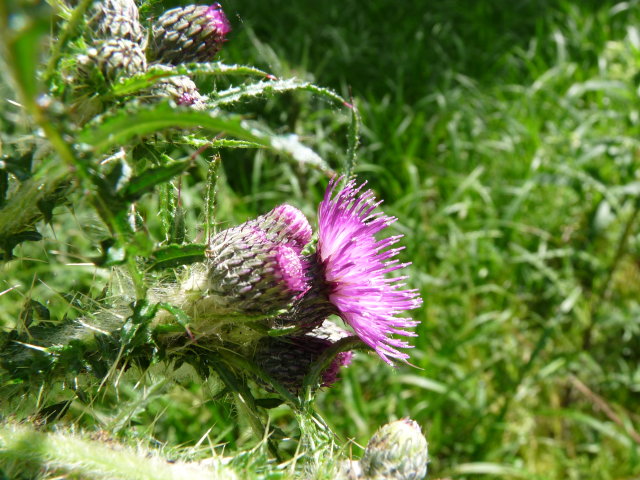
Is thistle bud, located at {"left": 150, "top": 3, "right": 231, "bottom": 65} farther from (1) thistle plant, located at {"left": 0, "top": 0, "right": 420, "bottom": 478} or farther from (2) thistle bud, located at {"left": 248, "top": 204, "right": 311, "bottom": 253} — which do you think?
(2) thistle bud, located at {"left": 248, "top": 204, "right": 311, "bottom": 253}

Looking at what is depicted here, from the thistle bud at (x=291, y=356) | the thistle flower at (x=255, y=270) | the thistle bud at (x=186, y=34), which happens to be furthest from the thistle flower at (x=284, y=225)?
the thistle bud at (x=186, y=34)

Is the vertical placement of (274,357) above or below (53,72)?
below

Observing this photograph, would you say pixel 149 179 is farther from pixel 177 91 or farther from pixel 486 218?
pixel 486 218

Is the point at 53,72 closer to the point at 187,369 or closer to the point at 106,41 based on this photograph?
the point at 106,41

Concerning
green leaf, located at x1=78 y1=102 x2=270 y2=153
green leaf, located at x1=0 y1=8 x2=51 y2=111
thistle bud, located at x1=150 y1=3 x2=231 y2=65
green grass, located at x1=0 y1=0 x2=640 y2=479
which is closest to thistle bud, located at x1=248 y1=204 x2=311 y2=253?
thistle bud, located at x1=150 y1=3 x2=231 y2=65

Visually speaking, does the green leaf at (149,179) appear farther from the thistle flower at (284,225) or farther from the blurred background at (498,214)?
the blurred background at (498,214)

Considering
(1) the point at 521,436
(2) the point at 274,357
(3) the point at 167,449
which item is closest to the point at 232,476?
(3) the point at 167,449

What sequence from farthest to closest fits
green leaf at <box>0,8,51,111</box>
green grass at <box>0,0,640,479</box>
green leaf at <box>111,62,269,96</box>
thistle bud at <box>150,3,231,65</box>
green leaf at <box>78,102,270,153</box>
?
green grass at <box>0,0,640,479</box>
thistle bud at <box>150,3,231,65</box>
green leaf at <box>111,62,269,96</box>
green leaf at <box>78,102,270,153</box>
green leaf at <box>0,8,51,111</box>
